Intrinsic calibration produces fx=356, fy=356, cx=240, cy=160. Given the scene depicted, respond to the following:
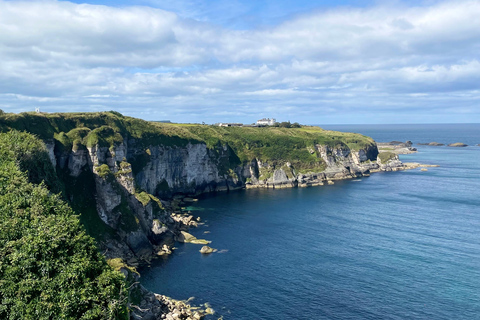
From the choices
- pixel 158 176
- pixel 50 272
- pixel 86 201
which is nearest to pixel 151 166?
pixel 158 176

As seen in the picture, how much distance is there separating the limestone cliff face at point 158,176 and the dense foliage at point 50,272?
128ft

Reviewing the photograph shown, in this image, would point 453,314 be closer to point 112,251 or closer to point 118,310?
point 118,310

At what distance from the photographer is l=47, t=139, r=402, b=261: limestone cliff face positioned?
81.5m

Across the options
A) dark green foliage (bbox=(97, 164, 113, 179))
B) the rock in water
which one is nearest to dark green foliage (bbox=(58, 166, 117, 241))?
dark green foliage (bbox=(97, 164, 113, 179))

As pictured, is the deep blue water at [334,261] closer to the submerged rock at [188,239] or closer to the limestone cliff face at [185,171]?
the submerged rock at [188,239]

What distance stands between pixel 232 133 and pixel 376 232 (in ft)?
359

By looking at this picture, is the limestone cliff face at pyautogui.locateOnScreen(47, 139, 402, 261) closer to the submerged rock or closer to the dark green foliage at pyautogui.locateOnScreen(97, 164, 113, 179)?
the dark green foliage at pyautogui.locateOnScreen(97, 164, 113, 179)

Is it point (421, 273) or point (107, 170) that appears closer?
point (421, 273)

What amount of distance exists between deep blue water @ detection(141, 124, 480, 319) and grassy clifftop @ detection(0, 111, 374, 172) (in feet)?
111

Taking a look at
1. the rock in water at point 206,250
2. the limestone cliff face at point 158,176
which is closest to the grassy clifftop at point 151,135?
the limestone cliff face at point 158,176

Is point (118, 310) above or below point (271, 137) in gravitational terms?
below

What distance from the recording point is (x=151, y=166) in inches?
4936

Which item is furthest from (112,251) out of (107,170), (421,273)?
(421,273)

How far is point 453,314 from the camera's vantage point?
5566cm
